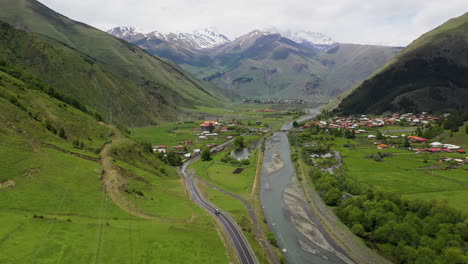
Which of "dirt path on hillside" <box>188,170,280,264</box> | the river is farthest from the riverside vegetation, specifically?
"dirt path on hillside" <box>188,170,280,264</box>

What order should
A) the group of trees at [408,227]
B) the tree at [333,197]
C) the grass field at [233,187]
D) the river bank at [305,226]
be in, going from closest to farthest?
the group of trees at [408,227] < the river bank at [305,226] < the grass field at [233,187] < the tree at [333,197]

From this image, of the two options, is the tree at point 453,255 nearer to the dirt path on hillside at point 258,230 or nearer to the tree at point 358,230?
the tree at point 358,230

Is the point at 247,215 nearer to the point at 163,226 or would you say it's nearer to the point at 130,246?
the point at 163,226

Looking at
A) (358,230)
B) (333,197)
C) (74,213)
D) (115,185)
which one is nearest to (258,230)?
(358,230)

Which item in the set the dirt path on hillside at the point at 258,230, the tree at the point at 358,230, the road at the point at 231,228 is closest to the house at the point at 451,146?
the tree at the point at 358,230

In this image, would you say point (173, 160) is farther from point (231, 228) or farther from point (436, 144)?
point (436, 144)

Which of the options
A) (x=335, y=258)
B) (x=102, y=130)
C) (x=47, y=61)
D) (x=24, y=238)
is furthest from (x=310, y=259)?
(x=47, y=61)

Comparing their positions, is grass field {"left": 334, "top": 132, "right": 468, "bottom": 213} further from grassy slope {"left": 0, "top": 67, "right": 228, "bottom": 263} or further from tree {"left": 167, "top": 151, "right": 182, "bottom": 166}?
tree {"left": 167, "top": 151, "right": 182, "bottom": 166}
